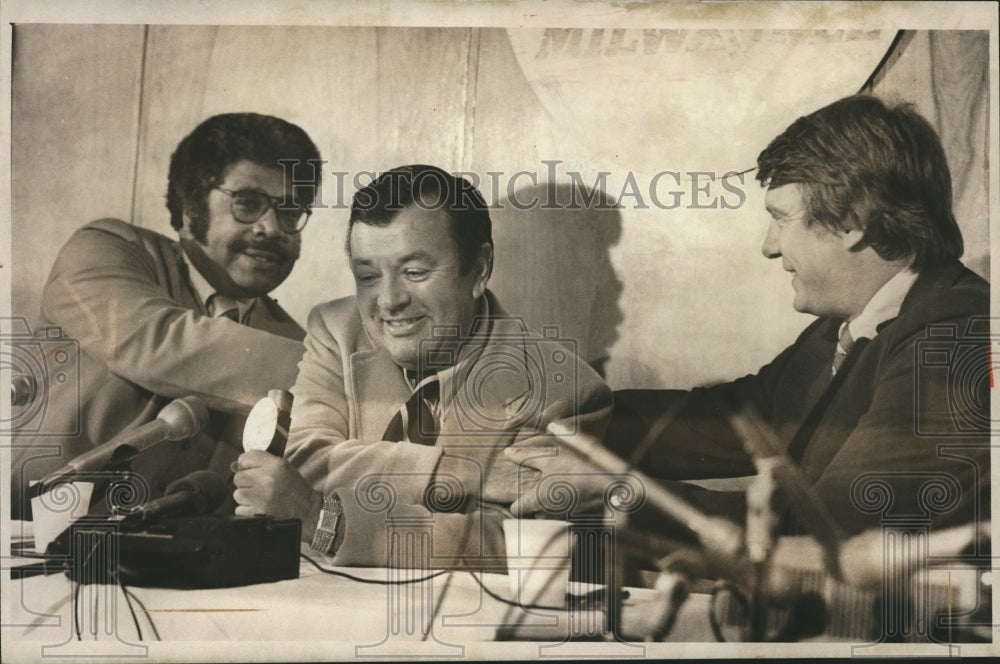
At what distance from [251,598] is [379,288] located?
1286 mm

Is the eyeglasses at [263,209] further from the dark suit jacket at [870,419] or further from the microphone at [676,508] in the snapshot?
the dark suit jacket at [870,419]

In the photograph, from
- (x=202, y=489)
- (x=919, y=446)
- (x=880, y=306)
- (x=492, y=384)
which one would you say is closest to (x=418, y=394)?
(x=492, y=384)

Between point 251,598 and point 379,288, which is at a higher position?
point 379,288

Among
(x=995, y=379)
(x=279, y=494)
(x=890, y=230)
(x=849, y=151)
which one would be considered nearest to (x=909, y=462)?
(x=995, y=379)

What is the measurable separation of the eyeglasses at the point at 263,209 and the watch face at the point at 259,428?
714 millimetres

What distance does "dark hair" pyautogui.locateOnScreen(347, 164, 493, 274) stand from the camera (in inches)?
178

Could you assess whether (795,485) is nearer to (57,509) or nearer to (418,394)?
(418,394)

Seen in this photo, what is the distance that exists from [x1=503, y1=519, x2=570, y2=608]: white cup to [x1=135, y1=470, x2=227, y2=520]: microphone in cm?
112

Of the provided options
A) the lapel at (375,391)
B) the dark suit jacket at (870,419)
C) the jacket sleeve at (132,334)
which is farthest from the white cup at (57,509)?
the dark suit jacket at (870,419)

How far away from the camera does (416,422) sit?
14.7ft

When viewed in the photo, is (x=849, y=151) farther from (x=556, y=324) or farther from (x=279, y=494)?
(x=279, y=494)

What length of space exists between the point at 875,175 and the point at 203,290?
2.68 meters

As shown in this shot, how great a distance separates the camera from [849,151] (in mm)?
4547

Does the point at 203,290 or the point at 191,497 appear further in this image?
the point at 203,290
